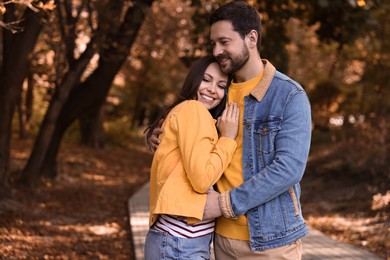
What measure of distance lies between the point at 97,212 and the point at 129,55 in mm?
7070

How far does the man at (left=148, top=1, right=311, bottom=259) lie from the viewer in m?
3.26

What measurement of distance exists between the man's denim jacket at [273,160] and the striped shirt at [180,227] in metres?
0.24

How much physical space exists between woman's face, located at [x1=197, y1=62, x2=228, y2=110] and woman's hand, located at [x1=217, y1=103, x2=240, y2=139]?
0.43 ft

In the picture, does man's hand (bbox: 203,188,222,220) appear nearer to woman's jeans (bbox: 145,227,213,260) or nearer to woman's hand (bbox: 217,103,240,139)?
woman's jeans (bbox: 145,227,213,260)

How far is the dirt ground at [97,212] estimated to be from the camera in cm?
846

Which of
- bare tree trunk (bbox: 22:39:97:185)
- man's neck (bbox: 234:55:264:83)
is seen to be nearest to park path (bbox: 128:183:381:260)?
bare tree trunk (bbox: 22:39:97:185)

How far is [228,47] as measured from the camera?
3.43 m

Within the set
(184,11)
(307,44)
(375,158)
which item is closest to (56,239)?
(375,158)

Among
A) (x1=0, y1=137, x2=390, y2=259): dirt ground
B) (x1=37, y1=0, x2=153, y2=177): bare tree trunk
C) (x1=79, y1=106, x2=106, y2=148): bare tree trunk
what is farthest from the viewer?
(x1=79, y1=106, x2=106, y2=148): bare tree trunk

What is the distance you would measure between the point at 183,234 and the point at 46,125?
863 centimetres

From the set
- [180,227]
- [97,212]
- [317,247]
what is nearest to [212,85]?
[180,227]

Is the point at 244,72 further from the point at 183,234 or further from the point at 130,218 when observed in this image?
the point at 130,218

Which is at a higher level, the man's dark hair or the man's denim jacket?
the man's dark hair

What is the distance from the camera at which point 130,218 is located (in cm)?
1038
